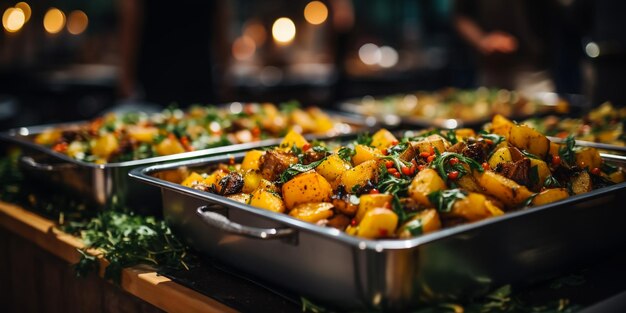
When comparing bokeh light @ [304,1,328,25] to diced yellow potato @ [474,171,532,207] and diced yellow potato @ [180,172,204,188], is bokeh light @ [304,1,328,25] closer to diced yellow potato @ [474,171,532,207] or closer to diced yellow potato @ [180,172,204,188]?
diced yellow potato @ [180,172,204,188]

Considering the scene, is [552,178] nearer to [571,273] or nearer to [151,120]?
[571,273]

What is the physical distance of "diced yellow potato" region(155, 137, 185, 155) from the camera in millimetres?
2338

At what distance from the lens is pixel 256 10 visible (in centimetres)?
1330

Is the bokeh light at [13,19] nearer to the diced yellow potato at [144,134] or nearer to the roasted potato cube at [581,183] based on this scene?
the diced yellow potato at [144,134]

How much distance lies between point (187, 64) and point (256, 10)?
8926 mm

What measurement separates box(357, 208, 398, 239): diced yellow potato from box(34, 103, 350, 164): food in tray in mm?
1247

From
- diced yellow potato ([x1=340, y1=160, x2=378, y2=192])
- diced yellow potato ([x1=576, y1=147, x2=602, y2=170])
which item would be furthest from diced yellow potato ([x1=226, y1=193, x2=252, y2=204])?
diced yellow potato ([x1=576, y1=147, x2=602, y2=170])

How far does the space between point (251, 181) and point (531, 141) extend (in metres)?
0.76

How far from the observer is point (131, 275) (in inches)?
65.0

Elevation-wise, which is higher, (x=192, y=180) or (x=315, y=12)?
(x=315, y=12)

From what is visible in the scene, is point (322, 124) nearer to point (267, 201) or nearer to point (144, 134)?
point (144, 134)

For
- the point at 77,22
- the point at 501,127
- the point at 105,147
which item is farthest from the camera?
the point at 77,22

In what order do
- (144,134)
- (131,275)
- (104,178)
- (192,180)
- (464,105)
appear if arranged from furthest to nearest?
1. (464,105)
2. (144,134)
3. (104,178)
4. (192,180)
5. (131,275)

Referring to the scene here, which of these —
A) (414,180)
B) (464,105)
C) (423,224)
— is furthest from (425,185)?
(464,105)
